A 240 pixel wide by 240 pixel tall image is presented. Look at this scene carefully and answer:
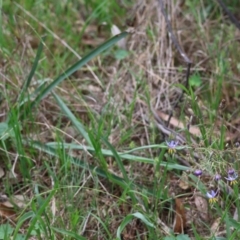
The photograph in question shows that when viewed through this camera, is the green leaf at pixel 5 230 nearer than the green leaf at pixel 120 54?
Yes

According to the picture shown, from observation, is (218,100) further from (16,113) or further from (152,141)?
(16,113)

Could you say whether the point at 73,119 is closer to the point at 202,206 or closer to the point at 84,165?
the point at 84,165

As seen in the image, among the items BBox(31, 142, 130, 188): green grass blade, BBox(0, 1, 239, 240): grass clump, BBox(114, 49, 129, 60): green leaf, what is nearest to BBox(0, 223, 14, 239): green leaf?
BBox(0, 1, 239, 240): grass clump

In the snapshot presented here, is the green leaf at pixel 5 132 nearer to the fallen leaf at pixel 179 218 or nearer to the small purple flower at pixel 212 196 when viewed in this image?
the fallen leaf at pixel 179 218

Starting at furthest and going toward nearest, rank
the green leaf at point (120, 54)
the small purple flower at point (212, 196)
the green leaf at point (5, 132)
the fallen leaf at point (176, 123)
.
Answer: the green leaf at point (120, 54), the fallen leaf at point (176, 123), the green leaf at point (5, 132), the small purple flower at point (212, 196)

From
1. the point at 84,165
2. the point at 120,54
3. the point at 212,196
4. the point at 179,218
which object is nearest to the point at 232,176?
the point at 212,196

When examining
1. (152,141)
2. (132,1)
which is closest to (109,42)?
(152,141)

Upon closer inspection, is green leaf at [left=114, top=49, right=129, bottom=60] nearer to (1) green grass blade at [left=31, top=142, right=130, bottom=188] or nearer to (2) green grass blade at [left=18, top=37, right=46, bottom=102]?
(2) green grass blade at [left=18, top=37, right=46, bottom=102]

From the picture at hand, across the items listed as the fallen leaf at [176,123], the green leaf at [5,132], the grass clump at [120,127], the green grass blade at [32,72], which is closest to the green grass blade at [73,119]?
the grass clump at [120,127]
